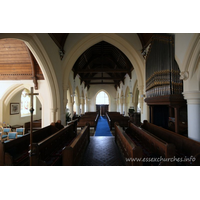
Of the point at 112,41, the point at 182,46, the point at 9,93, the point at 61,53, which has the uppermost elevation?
the point at 112,41

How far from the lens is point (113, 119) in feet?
25.5

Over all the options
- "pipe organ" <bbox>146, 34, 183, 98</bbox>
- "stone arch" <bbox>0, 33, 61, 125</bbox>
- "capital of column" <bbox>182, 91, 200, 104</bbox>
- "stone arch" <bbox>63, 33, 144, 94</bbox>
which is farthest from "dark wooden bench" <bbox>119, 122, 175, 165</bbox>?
"stone arch" <bbox>0, 33, 61, 125</bbox>

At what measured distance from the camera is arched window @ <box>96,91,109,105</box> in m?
18.0

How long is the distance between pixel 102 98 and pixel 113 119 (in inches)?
408

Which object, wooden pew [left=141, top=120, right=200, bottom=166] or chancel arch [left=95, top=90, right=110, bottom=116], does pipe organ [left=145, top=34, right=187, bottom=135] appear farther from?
chancel arch [left=95, top=90, right=110, bottom=116]

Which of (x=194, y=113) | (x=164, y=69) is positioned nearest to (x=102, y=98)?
(x=164, y=69)

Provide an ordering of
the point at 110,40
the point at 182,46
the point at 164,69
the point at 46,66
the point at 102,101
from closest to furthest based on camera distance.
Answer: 1. the point at 182,46
2. the point at 164,69
3. the point at 46,66
4. the point at 110,40
5. the point at 102,101

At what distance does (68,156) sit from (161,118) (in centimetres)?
380

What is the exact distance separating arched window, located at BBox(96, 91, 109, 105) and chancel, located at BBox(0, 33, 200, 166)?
9678 mm

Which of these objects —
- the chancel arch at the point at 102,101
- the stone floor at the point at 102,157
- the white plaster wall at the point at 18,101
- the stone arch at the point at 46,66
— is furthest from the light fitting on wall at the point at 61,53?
the chancel arch at the point at 102,101

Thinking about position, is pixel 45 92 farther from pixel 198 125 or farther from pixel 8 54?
pixel 198 125

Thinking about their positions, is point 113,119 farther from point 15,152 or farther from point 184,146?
point 15,152

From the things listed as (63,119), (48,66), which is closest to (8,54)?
(48,66)

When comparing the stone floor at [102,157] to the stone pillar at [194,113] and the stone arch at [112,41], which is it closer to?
the stone pillar at [194,113]
